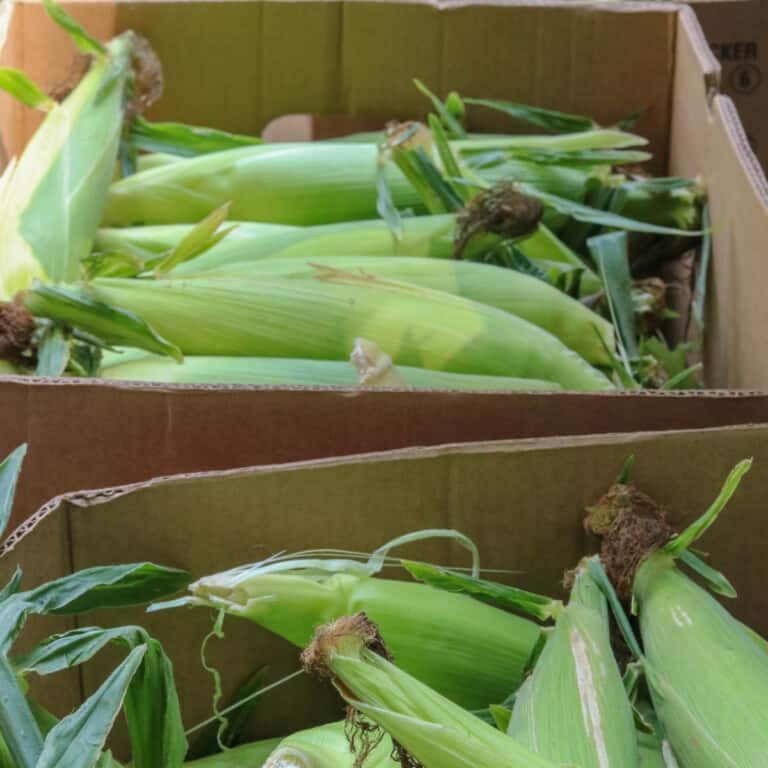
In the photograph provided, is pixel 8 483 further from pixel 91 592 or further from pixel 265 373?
pixel 265 373

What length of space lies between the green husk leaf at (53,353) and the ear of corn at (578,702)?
42 cm

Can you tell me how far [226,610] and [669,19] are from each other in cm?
101

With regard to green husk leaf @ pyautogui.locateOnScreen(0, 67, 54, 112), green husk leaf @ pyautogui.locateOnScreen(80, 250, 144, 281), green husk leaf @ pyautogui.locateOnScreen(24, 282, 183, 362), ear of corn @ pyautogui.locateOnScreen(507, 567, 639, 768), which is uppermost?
green husk leaf @ pyautogui.locateOnScreen(0, 67, 54, 112)

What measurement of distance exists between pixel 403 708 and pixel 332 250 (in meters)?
0.67

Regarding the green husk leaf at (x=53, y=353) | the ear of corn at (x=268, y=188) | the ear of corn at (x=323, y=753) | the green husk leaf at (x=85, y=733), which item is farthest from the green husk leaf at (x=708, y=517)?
the ear of corn at (x=268, y=188)

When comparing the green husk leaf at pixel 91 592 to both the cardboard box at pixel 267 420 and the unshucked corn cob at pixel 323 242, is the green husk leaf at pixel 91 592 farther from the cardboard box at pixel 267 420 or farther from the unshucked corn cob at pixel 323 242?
the unshucked corn cob at pixel 323 242

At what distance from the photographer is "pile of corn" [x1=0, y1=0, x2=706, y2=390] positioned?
0.92m

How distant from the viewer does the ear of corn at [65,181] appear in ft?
3.39

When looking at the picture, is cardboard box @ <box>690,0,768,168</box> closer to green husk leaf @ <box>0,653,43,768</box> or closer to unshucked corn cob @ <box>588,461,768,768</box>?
unshucked corn cob @ <box>588,461,768,768</box>

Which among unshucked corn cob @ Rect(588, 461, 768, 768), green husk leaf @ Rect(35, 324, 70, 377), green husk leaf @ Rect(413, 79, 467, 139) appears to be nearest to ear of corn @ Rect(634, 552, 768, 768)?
unshucked corn cob @ Rect(588, 461, 768, 768)

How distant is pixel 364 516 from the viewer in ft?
2.23

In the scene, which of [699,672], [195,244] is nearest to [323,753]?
[699,672]

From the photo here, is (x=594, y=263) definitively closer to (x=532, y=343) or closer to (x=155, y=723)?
(x=532, y=343)

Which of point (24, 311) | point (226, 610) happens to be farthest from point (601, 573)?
point (24, 311)
